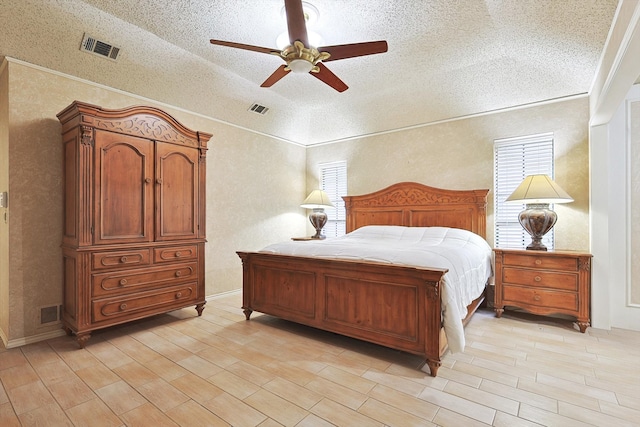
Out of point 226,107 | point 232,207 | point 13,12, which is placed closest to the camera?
point 13,12

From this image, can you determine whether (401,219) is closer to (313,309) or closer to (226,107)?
(313,309)

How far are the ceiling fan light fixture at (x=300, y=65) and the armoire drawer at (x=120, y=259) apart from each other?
2.22 meters

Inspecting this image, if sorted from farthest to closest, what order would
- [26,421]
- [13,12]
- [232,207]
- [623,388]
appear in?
[232,207]
[13,12]
[623,388]
[26,421]

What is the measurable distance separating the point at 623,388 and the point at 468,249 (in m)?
1.46

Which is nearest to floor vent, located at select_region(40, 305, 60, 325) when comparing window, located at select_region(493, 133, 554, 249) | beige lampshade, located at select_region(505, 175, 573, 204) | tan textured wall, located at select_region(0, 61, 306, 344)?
tan textured wall, located at select_region(0, 61, 306, 344)

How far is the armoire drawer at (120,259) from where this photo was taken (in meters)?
2.72

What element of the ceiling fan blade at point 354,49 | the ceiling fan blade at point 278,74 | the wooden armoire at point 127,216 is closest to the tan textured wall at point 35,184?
the wooden armoire at point 127,216

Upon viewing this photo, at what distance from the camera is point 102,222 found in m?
2.76

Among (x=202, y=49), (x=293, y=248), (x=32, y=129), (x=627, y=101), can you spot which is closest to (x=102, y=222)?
(x=32, y=129)

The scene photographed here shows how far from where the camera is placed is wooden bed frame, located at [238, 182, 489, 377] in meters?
2.26

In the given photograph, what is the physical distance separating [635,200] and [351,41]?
3321mm

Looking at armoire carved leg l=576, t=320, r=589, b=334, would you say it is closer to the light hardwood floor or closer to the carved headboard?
the light hardwood floor

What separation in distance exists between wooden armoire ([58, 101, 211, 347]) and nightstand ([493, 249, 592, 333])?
340cm

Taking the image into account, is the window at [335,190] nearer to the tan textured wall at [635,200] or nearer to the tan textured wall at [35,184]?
the tan textured wall at [35,184]
